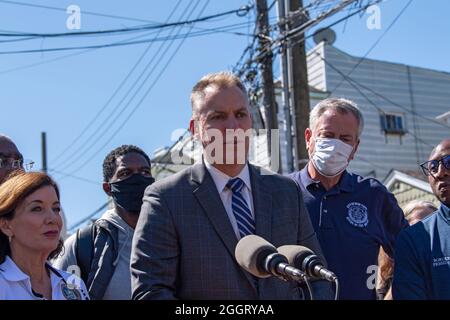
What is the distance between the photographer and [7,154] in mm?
5152

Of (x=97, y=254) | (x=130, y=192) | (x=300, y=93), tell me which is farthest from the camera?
(x=300, y=93)

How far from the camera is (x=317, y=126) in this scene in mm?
4973

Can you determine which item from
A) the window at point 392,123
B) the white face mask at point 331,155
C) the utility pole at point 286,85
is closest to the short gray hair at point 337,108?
the white face mask at point 331,155

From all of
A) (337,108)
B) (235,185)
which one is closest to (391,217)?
(337,108)

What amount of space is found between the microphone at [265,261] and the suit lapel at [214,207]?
0.50 m

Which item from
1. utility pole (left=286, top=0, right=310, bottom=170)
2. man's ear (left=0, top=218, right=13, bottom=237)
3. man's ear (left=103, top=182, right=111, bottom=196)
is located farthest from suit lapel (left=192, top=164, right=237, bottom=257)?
utility pole (left=286, top=0, right=310, bottom=170)

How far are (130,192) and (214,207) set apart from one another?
1.71 metres

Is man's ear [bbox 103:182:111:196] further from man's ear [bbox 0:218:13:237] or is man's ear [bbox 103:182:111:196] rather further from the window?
the window

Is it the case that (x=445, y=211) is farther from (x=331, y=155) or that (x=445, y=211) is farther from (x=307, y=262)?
(x=307, y=262)
